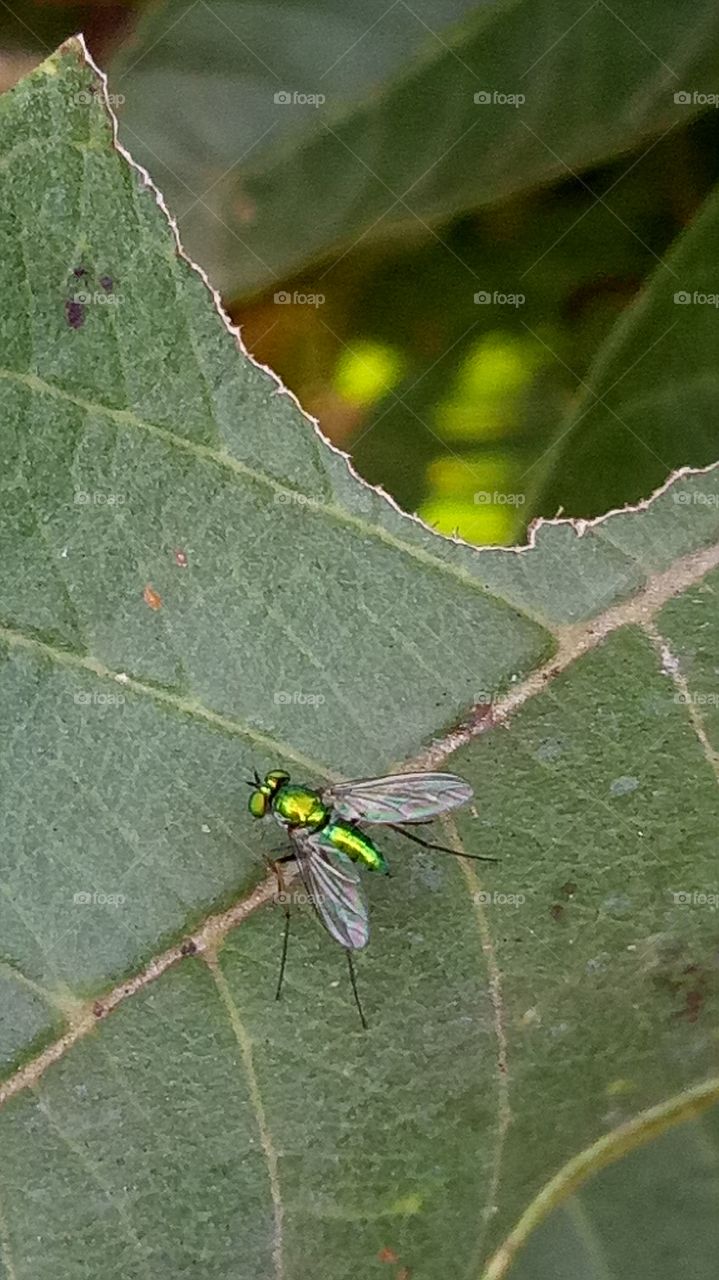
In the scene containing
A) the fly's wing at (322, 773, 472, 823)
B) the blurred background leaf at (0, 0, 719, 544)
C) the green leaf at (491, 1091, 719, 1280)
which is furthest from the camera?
the blurred background leaf at (0, 0, 719, 544)

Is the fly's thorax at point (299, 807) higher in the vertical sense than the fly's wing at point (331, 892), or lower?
higher

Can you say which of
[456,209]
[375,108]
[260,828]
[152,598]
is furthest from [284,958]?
[375,108]

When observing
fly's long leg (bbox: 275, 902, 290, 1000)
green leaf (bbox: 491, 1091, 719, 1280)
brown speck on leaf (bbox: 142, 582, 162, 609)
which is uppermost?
brown speck on leaf (bbox: 142, 582, 162, 609)

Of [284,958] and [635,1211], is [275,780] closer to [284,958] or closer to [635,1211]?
[284,958]

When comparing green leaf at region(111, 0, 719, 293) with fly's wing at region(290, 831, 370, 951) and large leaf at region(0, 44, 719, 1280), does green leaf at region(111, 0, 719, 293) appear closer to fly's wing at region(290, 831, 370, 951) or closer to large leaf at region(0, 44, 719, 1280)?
large leaf at region(0, 44, 719, 1280)

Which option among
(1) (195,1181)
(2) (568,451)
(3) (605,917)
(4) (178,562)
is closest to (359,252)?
(2) (568,451)

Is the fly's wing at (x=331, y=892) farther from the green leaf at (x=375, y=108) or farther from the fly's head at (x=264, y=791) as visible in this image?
the green leaf at (x=375, y=108)

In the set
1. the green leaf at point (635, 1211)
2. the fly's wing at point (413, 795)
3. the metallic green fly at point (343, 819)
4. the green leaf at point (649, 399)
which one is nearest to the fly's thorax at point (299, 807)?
the metallic green fly at point (343, 819)

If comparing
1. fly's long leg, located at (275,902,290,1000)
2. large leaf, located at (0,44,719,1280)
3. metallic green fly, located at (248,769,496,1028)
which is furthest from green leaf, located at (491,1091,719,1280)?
fly's long leg, located at (275,902,290,1000)
